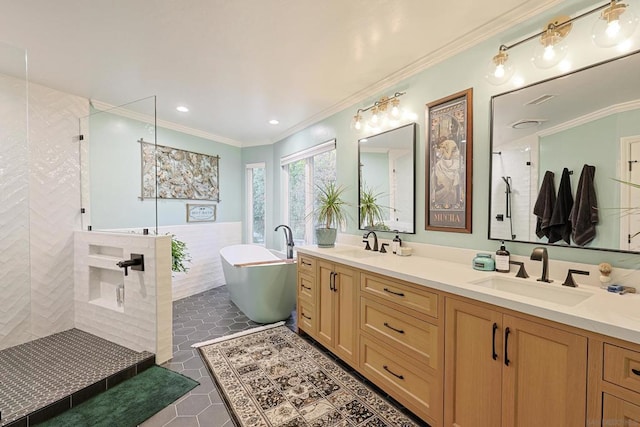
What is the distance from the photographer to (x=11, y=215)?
2.47 metres

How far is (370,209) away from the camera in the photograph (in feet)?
9.16

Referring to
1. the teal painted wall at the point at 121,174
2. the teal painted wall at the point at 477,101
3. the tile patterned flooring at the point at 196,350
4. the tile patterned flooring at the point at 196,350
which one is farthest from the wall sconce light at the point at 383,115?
the teal painted wall at the point at 121,174

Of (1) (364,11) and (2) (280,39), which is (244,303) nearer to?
(2) (280,39)

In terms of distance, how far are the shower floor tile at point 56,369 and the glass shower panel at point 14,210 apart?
0.23m

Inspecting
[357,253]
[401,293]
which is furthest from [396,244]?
[401,293]

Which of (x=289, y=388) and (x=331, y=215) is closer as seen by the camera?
(x=289, y=388)

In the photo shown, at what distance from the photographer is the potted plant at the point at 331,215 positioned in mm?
2803

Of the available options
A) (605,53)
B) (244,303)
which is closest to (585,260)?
(605,53)

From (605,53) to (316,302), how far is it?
2526 millimetres

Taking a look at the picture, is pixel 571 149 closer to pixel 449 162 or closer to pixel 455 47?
pixel 449 162

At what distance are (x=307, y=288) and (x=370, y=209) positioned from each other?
1.04 metres

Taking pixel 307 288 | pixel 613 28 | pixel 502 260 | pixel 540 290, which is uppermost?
pixel 613 28

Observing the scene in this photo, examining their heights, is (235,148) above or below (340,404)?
above

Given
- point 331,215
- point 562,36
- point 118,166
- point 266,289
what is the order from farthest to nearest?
point 118,166 → point 266,289 → point 331,215 → point 562,36
